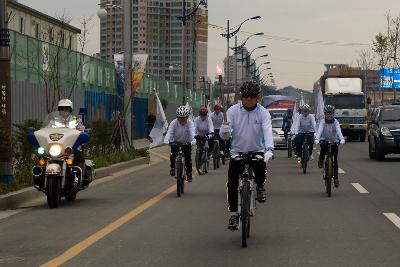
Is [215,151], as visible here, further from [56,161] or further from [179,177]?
[56,161]

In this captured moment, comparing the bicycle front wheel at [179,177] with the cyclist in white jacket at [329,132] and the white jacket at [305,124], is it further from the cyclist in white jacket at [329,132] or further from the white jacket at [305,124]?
the white jacket at [305,124]

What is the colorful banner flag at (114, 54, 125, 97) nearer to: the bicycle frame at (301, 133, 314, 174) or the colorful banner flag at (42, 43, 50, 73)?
the colorful banner flag at (42, 43, 50, 73)

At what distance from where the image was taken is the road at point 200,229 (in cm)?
841

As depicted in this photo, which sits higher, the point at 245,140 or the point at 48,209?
the point at 245,140

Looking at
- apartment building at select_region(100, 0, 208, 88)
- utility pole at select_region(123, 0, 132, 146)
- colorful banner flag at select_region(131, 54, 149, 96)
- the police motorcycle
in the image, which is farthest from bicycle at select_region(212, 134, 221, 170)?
apartment building at select_region(100, 0, 208, 88)

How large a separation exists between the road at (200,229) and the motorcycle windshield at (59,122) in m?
1.38

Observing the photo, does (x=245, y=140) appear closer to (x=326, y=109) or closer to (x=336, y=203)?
(x=336, y=203)

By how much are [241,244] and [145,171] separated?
14227mm

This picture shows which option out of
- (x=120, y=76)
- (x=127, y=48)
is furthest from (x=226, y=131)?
(x=120, y=76)

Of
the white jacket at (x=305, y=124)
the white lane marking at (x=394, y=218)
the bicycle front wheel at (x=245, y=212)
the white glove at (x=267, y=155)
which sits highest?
the white jacket at (x=305, y=124)

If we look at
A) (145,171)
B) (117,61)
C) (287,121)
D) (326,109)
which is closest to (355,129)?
(287,121)

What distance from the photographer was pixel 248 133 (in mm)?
9609

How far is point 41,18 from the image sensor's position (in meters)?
75.8

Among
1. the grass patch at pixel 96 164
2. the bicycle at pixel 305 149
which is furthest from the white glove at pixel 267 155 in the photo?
the bicycle at pixel 305 149
